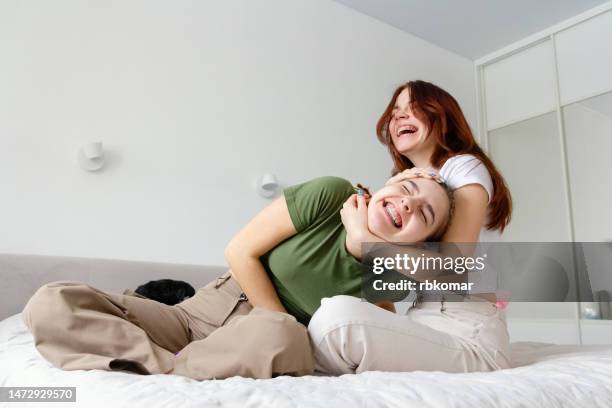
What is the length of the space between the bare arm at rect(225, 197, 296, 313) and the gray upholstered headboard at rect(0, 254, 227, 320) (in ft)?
3.62

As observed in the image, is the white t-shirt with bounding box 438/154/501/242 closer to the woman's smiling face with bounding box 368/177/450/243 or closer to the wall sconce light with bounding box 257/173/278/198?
the woman's smiling face with bounding box 368/177/450/243

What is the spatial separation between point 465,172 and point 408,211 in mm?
324

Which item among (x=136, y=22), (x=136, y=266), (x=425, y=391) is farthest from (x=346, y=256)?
(x=136, y=22)

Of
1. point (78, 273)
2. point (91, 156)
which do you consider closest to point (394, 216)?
point (78, 273)

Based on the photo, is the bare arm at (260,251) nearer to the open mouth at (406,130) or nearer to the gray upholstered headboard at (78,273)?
the open mouth at (406,130)

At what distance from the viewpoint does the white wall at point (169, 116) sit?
88.3 inches

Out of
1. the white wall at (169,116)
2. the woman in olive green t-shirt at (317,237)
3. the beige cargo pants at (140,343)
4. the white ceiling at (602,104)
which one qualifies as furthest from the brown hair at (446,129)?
the white ceiling at (602,104)

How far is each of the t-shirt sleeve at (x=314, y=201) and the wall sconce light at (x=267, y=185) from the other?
1.55 meters

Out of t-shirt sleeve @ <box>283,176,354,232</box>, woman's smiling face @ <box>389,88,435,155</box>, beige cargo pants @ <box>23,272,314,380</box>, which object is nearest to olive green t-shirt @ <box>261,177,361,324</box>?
t-shirt sleeve @ <box>283,176,354,232</box>

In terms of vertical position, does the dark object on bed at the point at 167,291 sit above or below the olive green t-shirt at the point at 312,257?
below

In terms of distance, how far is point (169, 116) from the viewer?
266 centimetres

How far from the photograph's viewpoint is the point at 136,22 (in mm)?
2621

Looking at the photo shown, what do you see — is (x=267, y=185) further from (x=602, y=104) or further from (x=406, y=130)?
(x=602, y=104)

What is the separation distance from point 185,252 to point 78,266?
569mm
